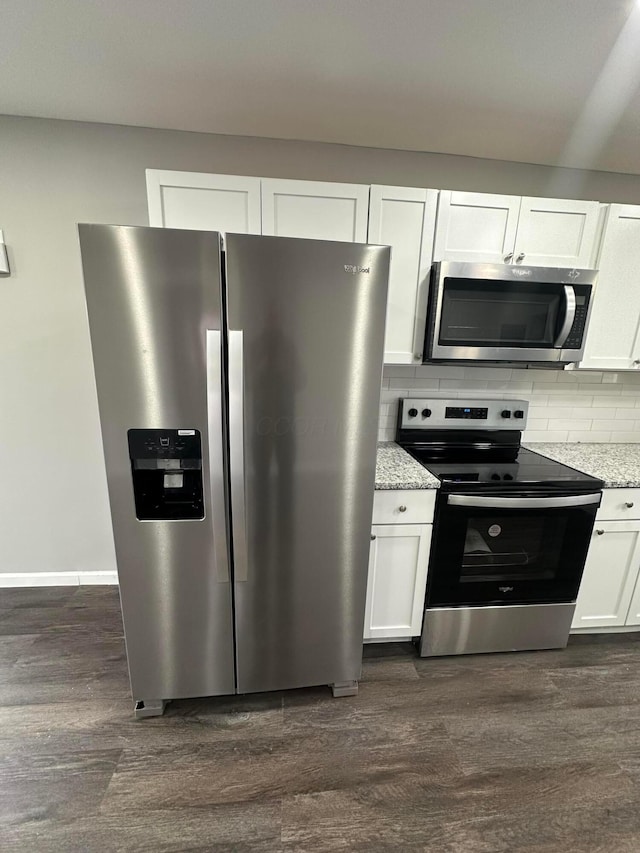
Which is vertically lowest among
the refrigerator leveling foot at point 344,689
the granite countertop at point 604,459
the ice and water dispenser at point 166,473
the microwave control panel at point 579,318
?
the refrigerator leveling foot at point 344,689

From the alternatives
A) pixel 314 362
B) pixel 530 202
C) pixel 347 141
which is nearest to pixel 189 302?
pixel 314 362

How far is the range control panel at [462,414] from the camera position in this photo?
2.17 metres

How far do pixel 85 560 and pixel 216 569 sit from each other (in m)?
1.49

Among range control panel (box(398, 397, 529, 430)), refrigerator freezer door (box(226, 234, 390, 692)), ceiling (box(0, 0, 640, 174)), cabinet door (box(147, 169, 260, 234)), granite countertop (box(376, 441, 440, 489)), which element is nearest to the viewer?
ceiling (box(0, 0, 640, 174))

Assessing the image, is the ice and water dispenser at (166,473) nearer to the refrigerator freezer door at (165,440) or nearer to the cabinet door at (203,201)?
the refrigerator freezer door at (165,440)

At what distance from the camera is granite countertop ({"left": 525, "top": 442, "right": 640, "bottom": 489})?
1.81m

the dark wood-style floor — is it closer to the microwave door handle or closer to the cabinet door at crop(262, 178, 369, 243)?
the microwave door handle

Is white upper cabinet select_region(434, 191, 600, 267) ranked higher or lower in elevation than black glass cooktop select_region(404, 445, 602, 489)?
higher

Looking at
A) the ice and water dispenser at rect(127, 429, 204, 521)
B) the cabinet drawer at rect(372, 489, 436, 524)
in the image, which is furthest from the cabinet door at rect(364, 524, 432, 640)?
the ice and water dispenser at rect(127, 429, 204, 521)

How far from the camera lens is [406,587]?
183 cm

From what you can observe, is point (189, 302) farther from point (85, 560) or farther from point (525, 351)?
point (85, 560)

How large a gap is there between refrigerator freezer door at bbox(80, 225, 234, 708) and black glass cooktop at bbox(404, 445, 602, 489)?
107cm

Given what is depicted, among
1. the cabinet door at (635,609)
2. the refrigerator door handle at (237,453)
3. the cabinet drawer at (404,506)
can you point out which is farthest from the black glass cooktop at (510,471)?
the refrigerator door handle at (237,453)

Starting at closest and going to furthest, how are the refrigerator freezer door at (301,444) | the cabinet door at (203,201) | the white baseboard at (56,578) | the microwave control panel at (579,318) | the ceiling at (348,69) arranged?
the ceiling at (348,69) < the refrigerator freezer door at (301,444) < the cabinet door at (203,201) < the microwave control panel at (579,318) < the white baseboard at (56,578)
